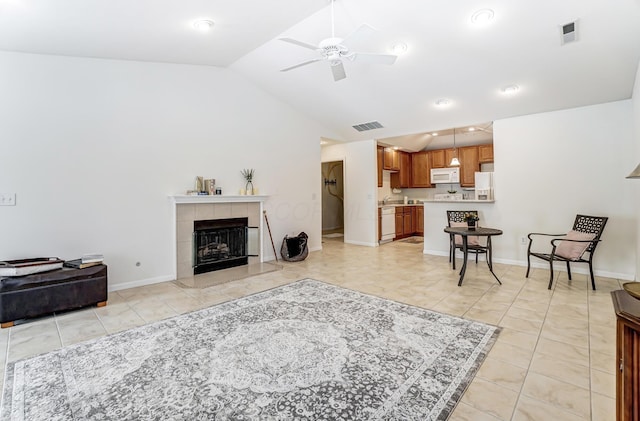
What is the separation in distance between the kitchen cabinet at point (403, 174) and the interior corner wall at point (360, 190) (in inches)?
59.1

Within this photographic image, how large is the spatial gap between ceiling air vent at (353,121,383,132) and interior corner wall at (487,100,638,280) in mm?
2124

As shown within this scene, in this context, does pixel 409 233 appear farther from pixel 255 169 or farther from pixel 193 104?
pixel 193 104

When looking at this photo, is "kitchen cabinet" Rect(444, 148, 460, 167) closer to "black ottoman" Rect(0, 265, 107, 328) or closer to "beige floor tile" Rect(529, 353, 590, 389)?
"beige floor tile" Rect(529, 353, 590, 389)

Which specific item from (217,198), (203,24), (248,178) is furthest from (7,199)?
(248,178)

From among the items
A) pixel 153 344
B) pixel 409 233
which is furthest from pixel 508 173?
pixel 153 344

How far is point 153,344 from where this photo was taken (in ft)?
8.23

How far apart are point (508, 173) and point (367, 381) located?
4.66 m

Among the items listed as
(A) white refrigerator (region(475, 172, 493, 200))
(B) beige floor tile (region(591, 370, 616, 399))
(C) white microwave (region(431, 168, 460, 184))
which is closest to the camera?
(B) beige floor tile (region(591, 370, 616, 399))

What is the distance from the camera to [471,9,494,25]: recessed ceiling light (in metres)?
3.10

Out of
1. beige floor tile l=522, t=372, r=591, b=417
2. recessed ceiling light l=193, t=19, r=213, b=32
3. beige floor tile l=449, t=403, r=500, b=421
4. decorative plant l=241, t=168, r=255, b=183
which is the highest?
recessed ceiling light l=193, t=19, r=213, b=32

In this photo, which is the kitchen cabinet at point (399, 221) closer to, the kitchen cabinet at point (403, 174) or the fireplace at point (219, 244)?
the kitchen cabinet at point (403, 174)

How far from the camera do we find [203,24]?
3312 millimetres

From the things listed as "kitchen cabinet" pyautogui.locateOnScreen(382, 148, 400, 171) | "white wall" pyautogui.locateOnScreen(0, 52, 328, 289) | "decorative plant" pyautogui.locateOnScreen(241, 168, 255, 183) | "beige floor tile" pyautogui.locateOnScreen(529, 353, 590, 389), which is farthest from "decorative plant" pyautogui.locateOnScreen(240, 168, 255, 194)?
"beige floor tile" pyautogui.locateOnScreen(529, 353, 590, 389)

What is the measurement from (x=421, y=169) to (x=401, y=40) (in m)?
5.23
